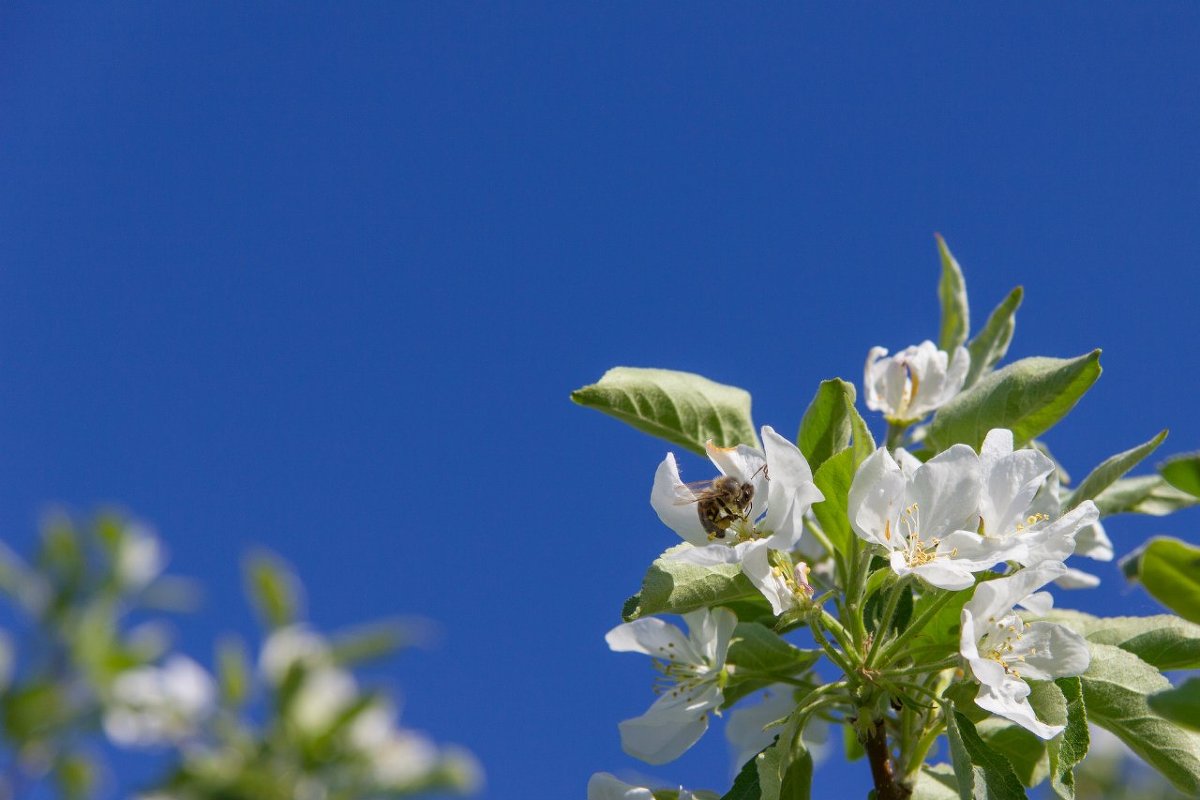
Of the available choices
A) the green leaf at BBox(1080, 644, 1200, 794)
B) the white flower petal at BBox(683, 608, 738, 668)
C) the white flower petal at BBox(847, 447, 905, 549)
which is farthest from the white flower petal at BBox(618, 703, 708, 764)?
the green leaf at BBox(1080, 644, 1200, 794)

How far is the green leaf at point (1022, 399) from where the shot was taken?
5.65 ft

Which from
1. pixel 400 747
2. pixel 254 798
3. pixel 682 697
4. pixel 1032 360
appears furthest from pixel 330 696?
pixel 1032 360

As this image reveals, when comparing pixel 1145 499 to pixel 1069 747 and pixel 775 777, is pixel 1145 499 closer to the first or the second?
pixel 1069 747

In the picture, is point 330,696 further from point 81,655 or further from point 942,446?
point 942,446

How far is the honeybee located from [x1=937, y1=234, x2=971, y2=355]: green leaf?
87cm

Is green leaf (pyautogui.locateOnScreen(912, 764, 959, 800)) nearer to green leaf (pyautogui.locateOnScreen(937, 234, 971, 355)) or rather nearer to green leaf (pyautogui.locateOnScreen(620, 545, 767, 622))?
green leaf (pyautogui.locateOnScreen(620, 545, 767, 622))

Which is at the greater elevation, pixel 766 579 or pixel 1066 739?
pixel 766 579

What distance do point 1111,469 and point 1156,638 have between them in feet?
0.88

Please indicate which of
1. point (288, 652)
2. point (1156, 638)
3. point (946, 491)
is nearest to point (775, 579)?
point (946, 491)

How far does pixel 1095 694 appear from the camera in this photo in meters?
1.64

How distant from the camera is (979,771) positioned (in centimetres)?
146

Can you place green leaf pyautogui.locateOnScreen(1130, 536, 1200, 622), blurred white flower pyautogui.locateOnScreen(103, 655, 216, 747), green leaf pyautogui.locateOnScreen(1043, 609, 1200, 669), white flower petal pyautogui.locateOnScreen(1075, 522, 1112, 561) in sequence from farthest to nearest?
blurred white flower pyautogui.locateOnScreen(103, 655, 216, 747), white flower petal pyautogui.locateOnScreen(1075, 522, 1112, 561), green leaf pyautogui.locateOnScreen(1043, 609, 1200, 669), green leaf pyautogui.locateOnScreen(1130, 536, 1200, 622)

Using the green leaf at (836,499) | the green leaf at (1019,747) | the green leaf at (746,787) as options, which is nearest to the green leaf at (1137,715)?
the green leaf at (1019,747)

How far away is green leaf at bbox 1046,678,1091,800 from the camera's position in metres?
1.43
